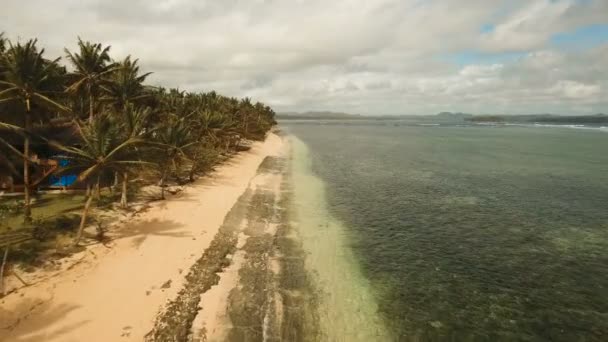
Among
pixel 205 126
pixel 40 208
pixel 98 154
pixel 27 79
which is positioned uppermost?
pixel 27 79

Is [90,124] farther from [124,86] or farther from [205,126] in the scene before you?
[205,126]

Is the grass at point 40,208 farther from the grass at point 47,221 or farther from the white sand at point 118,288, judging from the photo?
the white sand at point 118,288

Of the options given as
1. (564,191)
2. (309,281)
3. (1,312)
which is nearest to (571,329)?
Result: (309,281)

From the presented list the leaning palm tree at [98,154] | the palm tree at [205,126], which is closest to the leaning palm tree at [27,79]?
the leaning palm tree at [98,154]

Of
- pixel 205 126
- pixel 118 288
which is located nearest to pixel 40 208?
pixel 118 288

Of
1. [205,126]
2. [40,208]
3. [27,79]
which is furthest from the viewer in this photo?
[205,126]

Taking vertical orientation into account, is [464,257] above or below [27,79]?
below
